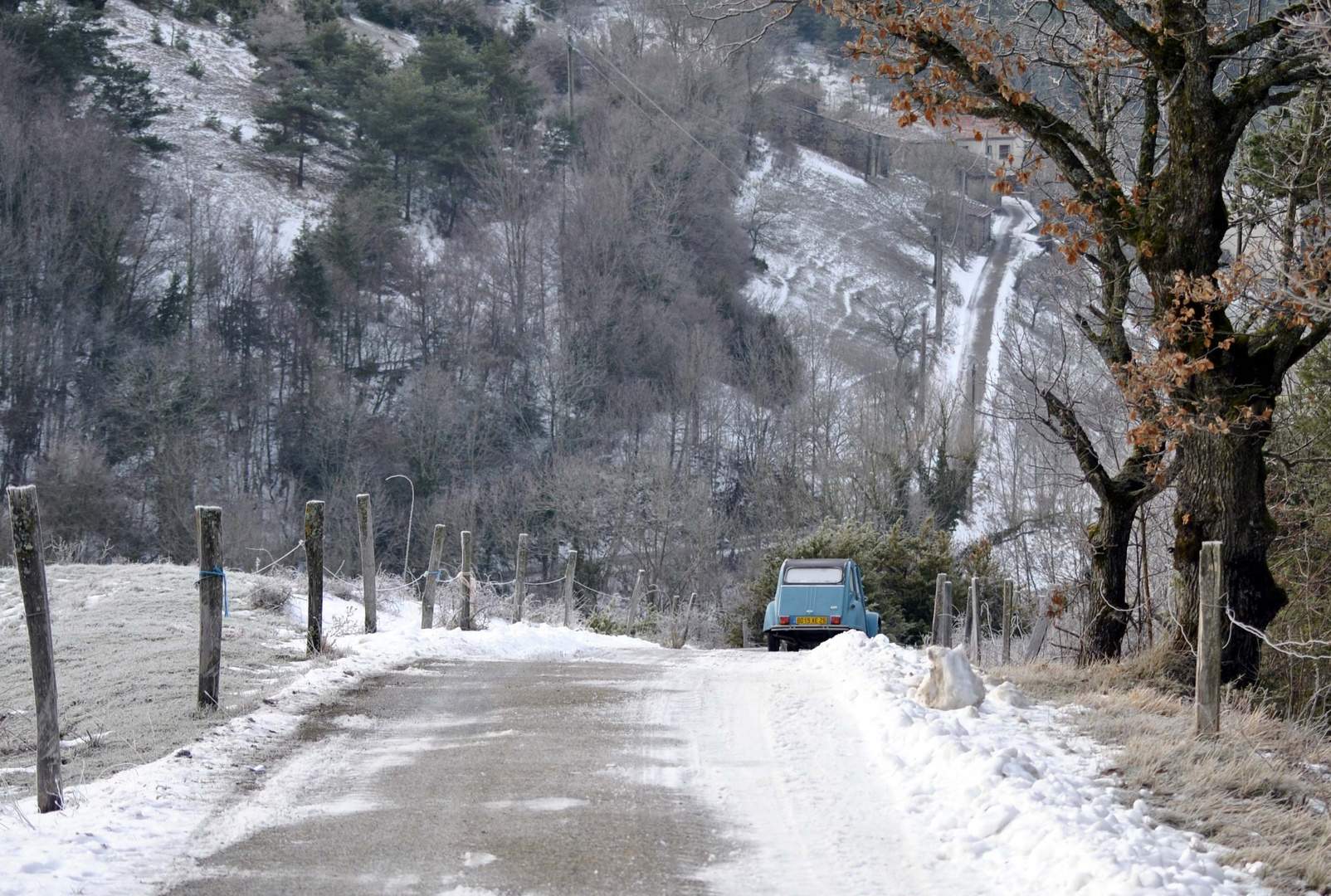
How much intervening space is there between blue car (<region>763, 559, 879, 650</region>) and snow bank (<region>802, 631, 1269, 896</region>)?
1383cm

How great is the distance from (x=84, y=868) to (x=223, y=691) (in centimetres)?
446

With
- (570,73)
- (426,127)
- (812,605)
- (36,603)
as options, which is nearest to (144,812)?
(36,603)

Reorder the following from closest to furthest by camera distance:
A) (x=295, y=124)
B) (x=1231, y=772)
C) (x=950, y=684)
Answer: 1. (x=1231, y=772)
2. (x=950, y=684)
3. (x=295, y=124)

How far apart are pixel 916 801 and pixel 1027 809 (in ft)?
2.39

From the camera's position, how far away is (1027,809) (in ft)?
20.7

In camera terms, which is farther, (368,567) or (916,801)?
(368,567)

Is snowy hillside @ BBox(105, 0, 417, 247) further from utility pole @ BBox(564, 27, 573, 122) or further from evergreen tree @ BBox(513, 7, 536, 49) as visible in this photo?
evergreen tree @ BBox(513, 7, 536, 49)

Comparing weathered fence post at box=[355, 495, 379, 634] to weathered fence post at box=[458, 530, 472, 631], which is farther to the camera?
weathered fence post at box=[458, 530, 472, 631]

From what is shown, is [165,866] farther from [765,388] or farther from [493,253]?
[493,253]

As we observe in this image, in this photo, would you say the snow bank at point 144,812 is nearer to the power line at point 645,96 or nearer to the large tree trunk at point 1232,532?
the large tree trunk at point 1232,532

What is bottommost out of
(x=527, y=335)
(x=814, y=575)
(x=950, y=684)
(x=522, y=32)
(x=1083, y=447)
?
(x=950, y=684)

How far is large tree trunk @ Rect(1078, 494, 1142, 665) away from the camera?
14.1 meters

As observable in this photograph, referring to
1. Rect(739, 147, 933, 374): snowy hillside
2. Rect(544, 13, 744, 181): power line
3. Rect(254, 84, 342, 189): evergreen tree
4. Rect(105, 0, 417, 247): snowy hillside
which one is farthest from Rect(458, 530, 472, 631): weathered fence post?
Rect(544, 13, 744, 181): power line

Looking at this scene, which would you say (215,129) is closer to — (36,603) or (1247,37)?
(1247,37)
